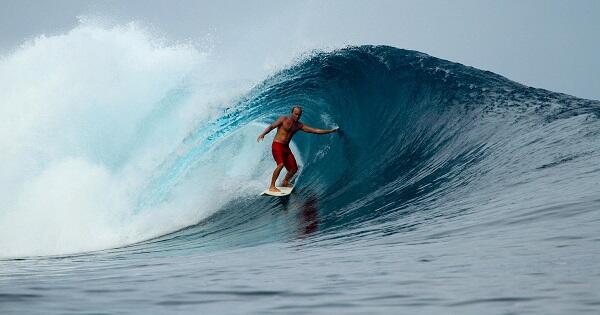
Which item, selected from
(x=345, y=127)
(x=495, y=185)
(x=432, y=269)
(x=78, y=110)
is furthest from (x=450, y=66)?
(x=432, y=269)

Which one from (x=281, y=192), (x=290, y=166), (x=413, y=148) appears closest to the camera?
(x=290, y=166)

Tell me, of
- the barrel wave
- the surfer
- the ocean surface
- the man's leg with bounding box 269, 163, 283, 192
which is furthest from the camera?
the surfer

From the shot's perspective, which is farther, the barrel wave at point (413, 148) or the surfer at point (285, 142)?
the surfer at point (285, 142)

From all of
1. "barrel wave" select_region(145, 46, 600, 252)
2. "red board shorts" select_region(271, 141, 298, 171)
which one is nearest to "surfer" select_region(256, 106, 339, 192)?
"red board shorts" select_region(271, 141, 298, 171)

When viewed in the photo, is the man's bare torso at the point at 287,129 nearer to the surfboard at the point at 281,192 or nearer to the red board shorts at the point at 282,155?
the red board shorts at the point at 282,155

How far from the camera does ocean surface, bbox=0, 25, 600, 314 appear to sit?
10.8 ft

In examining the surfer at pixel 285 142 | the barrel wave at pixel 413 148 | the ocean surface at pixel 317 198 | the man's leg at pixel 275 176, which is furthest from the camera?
the surfer at pixel 285 142

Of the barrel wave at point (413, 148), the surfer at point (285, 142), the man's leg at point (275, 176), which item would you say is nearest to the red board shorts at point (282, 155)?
the surfer at point (285, 142)

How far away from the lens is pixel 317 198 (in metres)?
9.64

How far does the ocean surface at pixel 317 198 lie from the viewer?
3.30 meters

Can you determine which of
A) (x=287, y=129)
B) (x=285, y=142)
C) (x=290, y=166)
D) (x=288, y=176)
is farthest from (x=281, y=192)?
(x=287, y=129)

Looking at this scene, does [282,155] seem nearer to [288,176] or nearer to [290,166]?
[290,166]

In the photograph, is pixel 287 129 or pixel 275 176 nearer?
pixel 275 176

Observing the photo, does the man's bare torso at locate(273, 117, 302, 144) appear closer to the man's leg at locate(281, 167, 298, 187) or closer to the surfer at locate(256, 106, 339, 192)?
the surfer at locate(256, 106, 339, 192)
